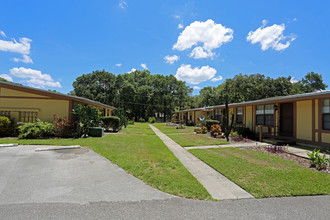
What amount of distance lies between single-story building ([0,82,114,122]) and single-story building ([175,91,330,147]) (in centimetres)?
1417

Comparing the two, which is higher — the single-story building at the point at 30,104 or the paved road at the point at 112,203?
the single-story building at the point at 30,104

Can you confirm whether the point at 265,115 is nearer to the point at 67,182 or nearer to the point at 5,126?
the point at 67,182

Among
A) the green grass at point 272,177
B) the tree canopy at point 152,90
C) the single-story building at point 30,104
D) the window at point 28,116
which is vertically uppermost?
the tree canopy at point 152,90

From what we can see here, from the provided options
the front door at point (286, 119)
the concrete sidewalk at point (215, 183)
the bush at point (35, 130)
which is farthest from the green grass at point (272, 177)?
the bush at point (35, 130)

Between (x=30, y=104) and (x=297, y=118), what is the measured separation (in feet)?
58.5

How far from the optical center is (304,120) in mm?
9273

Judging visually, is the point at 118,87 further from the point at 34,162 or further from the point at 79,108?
the point at 34,162

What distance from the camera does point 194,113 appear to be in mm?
28703

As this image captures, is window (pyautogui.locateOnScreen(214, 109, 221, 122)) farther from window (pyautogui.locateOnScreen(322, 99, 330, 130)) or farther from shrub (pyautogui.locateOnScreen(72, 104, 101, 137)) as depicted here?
shrub (pyautogui.locateOnScreen(72, 104, 101, 137))

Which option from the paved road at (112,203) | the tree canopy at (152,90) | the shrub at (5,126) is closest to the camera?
the paved road at (112,203)

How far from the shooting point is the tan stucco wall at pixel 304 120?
898 cm

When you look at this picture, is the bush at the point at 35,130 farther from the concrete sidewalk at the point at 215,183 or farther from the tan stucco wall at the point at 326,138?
the tan stucco wall at the point at 326,138

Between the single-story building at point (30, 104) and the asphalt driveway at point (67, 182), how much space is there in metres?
7.10

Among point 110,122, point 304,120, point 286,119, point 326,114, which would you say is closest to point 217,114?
point 286,119
